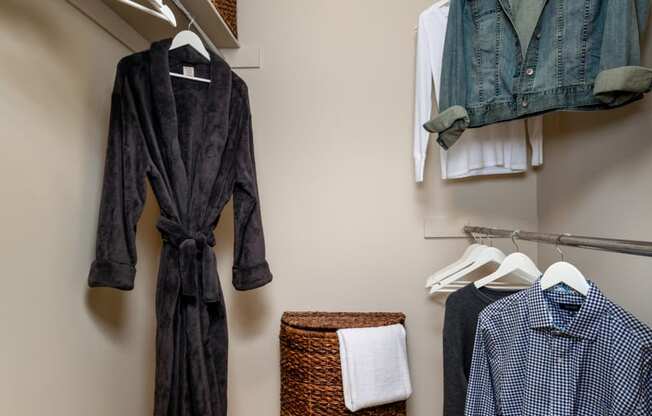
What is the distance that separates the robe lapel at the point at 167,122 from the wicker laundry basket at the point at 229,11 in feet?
1.28

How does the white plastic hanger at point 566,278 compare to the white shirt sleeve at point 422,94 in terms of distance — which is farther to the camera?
the white shirt sleeve at point 422,94

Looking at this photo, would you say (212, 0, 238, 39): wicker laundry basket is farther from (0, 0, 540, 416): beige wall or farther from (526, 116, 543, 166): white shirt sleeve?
(526, 116, 543, 166): white shirt sleeve

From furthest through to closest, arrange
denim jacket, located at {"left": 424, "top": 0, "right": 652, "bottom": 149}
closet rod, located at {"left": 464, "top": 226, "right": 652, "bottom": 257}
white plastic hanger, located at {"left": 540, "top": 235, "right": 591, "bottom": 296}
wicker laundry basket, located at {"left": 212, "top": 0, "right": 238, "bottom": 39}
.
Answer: wicker laundry basket, located at {"left": 212, "top": 0, "right": 238, "bottom": 39} < denim jacket, located at {"left": 424, "top": 0, "right": 652, "bottom": 149} < white plastic hanger, located at {"left": 540, "top": 235, "right": 591, "bottom": 296} < closet rod, located at {"left": 464, "top": 226, "right": 652, "bottom": 257}

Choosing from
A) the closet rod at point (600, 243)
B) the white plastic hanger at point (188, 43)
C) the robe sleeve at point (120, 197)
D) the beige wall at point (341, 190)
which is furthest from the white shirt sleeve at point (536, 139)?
the robe sleeve at point (120, 197)

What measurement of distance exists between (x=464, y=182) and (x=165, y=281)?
1272 mm

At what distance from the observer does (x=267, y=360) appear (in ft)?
5.83

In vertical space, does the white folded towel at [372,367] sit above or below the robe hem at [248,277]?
below

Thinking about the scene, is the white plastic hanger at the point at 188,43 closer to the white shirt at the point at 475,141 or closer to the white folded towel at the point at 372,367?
the white shirt at the point at 475,141

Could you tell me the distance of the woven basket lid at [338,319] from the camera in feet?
5.02

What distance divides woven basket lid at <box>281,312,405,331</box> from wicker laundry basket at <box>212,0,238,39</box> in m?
1.22

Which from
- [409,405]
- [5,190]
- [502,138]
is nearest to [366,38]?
[502,138]

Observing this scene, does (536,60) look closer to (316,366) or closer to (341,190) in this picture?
(341,190)

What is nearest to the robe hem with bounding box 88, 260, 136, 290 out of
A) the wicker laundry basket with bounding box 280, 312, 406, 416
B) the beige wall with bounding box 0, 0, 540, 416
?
the beige wall with bounding box 0, 0, 540, 416

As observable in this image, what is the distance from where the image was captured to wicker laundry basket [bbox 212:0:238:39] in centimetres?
154
